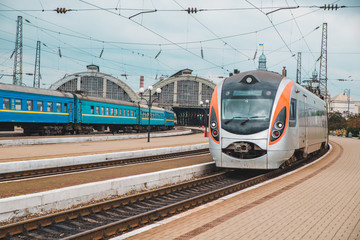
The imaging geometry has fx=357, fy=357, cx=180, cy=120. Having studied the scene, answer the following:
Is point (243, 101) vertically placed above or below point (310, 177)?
above

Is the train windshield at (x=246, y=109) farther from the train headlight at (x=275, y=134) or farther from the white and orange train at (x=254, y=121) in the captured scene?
the train headlight at (x=275, y=134)

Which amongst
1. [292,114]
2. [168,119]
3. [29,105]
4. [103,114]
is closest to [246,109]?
[292,114]

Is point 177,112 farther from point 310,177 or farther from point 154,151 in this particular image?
point 310,177

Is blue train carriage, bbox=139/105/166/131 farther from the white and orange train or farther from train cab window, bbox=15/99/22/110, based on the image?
the white and orange train

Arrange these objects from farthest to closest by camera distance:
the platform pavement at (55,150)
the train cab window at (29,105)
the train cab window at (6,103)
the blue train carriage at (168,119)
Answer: the blue train carriage at (168,119)
the train cab window at (29,105)
the train cab window at (6,103)
the platform pavement at (55,150)

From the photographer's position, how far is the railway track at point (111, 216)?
619 centimetres

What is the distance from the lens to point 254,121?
11859mm

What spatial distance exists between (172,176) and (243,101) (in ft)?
11.7

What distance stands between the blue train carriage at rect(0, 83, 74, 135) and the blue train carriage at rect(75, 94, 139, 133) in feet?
5.60

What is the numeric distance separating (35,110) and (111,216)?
20.8 metres

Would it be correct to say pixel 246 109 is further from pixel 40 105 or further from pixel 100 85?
pixel 100 85

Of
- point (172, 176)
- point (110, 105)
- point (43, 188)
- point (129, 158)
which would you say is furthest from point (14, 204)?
point (110, 105)

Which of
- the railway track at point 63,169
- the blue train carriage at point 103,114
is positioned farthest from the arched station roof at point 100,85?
the railway track at point 63,169

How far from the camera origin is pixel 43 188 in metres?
9.60
